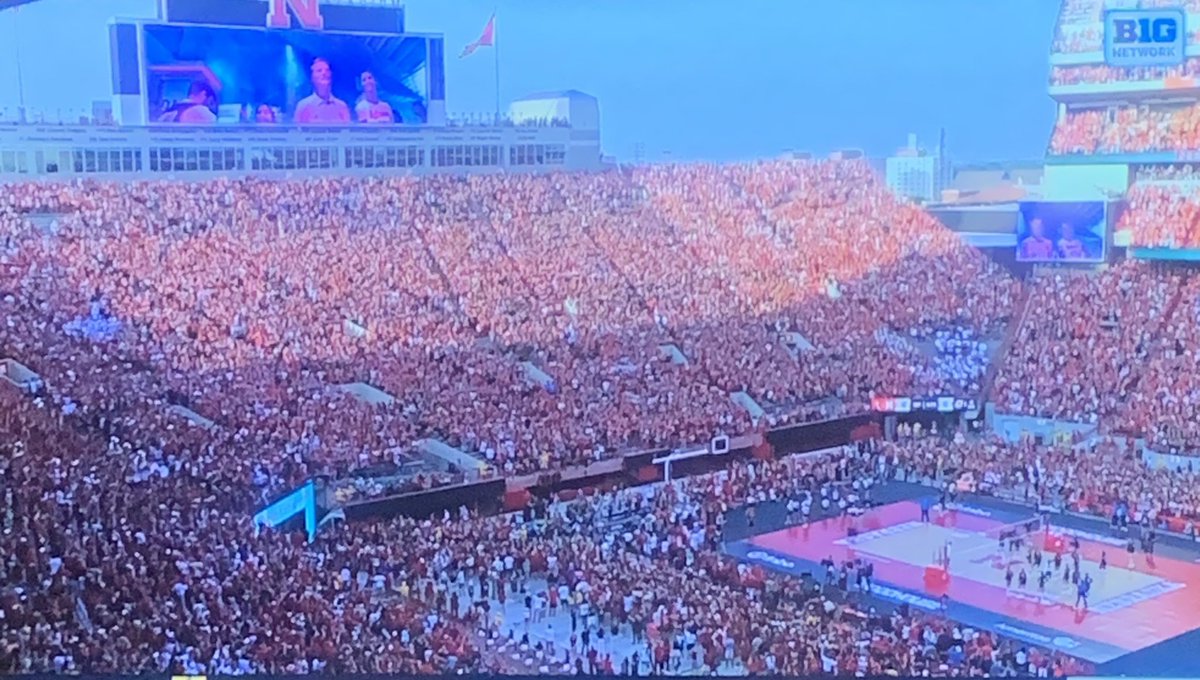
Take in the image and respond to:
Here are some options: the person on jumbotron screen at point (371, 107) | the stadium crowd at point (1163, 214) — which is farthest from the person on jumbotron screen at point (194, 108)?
the stadium crowd at point (1163, 214)

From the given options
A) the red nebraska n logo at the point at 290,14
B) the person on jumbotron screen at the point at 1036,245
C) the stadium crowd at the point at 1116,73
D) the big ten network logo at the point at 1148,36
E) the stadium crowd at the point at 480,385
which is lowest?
the stadium crowd at the point at 480,385

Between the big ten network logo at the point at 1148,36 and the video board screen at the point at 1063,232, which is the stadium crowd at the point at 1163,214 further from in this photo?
the big ten network logo at the point at 1148,36

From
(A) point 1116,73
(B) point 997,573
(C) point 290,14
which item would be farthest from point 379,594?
(A) point 1116,73

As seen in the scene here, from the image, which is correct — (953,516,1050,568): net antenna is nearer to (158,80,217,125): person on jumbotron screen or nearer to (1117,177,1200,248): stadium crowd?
(1117,177,1200,248): stadium crowd

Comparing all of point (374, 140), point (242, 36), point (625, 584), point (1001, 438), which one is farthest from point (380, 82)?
point (1001, 438)

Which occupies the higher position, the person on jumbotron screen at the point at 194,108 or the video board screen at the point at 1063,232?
the person on jumbotron screen at the point at 194,108

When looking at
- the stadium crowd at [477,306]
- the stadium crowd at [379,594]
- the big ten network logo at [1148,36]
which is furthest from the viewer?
the big ten network logo at [1148,36]
